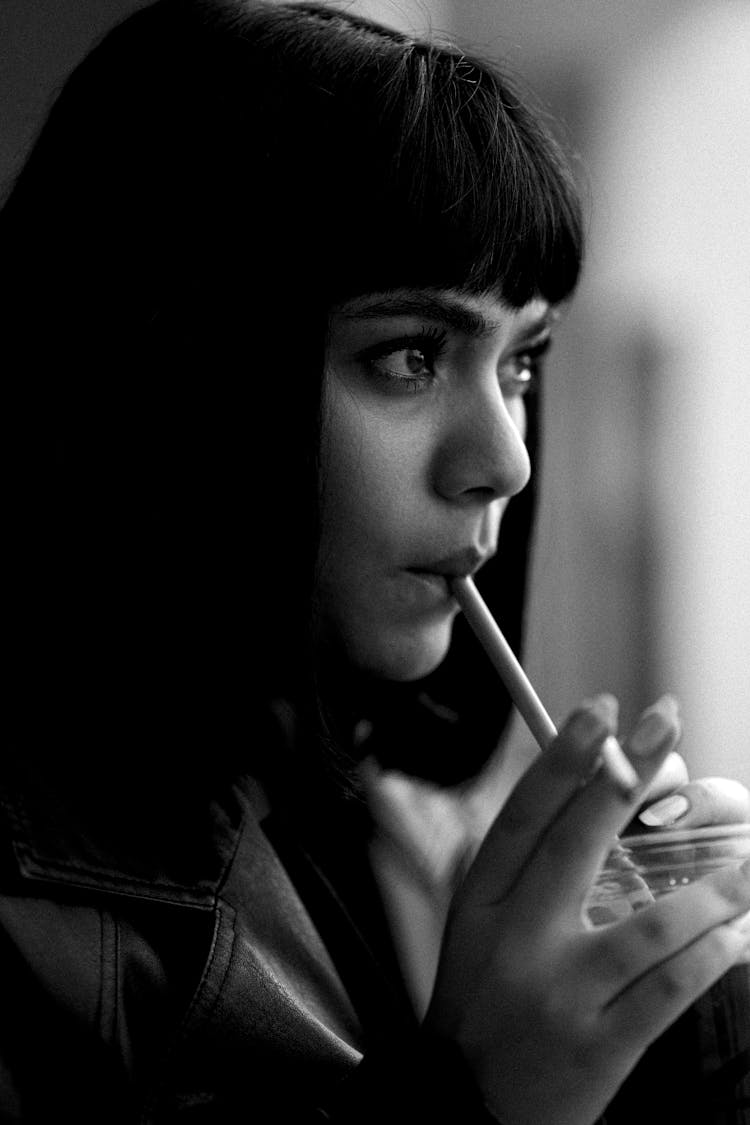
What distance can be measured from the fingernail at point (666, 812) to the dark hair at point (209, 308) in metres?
0.25

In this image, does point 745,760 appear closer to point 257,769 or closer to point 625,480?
point 625,480

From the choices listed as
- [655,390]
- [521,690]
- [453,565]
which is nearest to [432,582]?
[453,565]

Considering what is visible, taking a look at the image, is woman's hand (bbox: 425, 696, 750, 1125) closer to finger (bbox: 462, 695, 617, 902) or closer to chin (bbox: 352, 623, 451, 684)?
finger (bbox: 462, 695, 617, 902)

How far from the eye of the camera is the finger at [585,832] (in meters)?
0.51

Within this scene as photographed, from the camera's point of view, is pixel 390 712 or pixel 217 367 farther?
pixel 390 712

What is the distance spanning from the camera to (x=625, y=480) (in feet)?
8.75

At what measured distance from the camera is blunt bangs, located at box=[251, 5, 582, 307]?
0.74 meters

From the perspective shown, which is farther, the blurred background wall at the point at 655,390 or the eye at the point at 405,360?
the blurred background wall at the point at 655,390

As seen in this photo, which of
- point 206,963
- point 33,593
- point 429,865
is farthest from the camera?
point 429,865

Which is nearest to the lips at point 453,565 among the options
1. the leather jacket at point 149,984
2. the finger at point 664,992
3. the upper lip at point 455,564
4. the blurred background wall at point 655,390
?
the upper lip at point 455,564

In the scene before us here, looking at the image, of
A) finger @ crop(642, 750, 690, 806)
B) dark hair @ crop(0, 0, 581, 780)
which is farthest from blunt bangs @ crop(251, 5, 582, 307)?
finger @ crop(642, 750, 690, 806)

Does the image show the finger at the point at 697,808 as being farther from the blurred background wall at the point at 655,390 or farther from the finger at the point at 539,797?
the blurred background wall at the point at 655,390

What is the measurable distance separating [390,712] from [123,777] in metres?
0.38

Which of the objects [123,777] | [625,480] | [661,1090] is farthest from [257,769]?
[625,480]
